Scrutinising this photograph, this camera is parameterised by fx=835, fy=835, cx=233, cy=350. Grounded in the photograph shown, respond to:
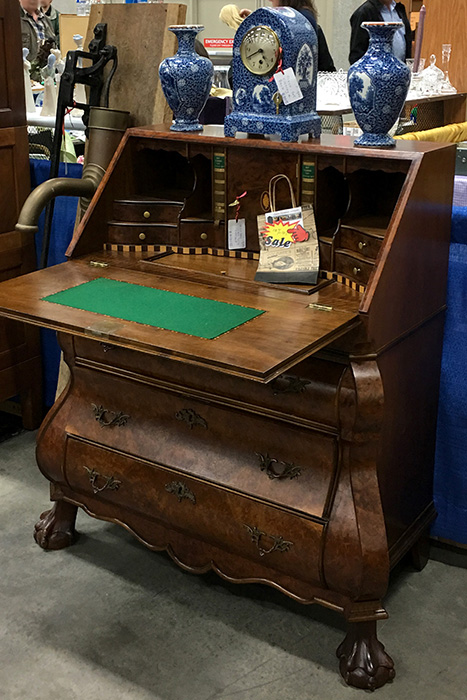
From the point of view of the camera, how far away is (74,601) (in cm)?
231

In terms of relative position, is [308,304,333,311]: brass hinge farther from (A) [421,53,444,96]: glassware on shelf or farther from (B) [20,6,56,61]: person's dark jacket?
(B) [20,6,56,61]: person's dark jacket

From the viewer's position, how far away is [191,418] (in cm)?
212

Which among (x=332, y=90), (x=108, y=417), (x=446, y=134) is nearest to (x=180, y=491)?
(x=108, y=417)

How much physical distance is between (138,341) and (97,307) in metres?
0.25

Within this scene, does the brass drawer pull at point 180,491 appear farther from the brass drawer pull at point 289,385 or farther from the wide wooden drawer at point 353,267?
the wide wooden drawer at point 353,267

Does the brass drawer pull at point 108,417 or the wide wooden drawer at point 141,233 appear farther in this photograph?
the wide wooden drawer at point 141,233

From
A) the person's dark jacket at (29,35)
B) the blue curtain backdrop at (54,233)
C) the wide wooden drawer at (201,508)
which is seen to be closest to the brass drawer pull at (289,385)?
the wide wooden drawer at (201,508)

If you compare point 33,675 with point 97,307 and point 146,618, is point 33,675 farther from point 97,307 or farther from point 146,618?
point 97,307

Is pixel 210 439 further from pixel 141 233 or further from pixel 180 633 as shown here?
pixel 141 233

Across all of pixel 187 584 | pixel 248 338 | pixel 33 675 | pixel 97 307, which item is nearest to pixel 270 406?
pixel 248 338

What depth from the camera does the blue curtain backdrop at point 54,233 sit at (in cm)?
301

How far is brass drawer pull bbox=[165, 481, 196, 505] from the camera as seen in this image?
6.96ft

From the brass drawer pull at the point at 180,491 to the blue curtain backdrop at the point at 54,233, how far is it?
3.97ft

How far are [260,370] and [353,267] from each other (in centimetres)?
61
